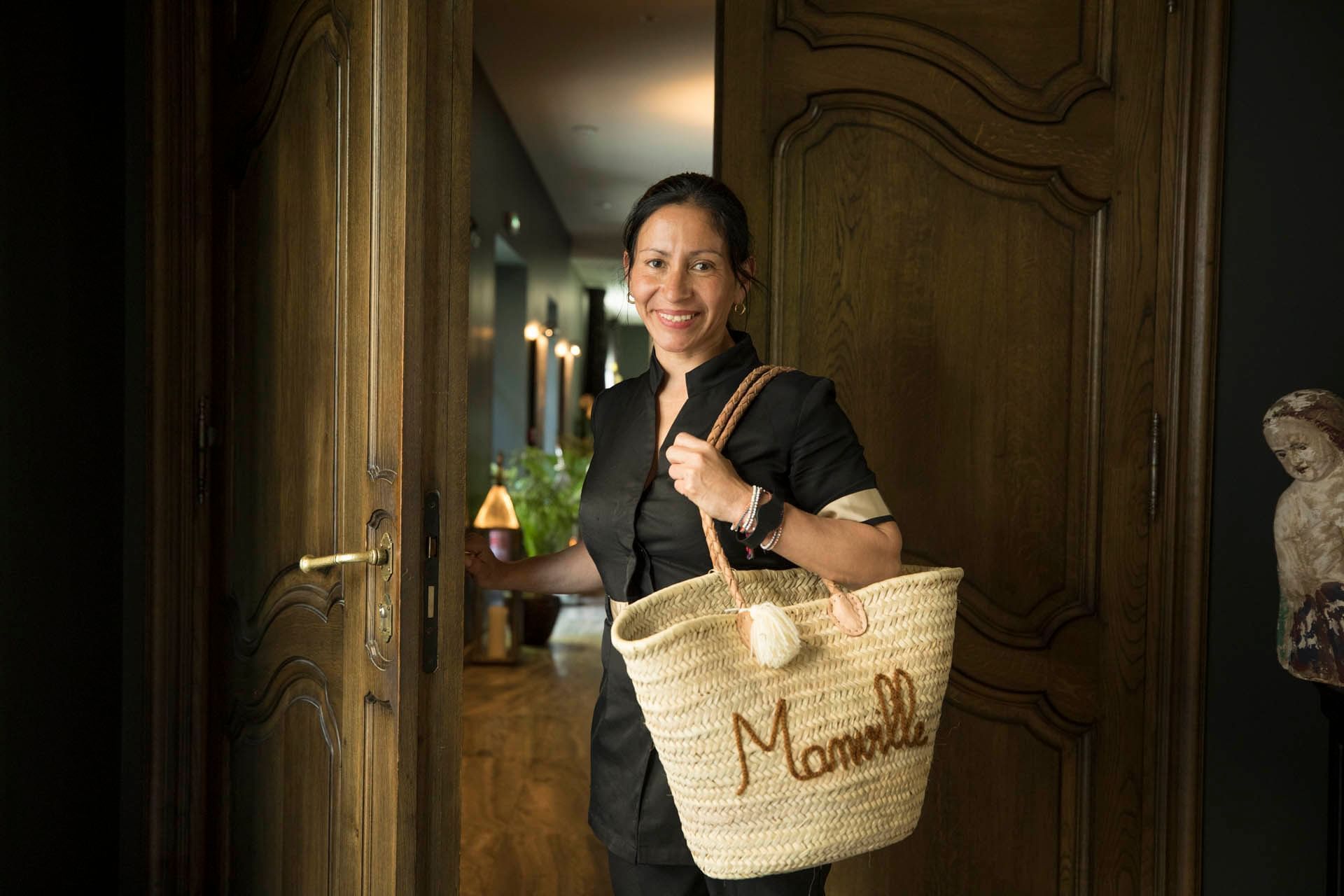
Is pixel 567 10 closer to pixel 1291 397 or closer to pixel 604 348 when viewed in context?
pixel 1291 397

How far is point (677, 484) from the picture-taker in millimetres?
1361

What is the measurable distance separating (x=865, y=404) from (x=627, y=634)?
1.11 metres

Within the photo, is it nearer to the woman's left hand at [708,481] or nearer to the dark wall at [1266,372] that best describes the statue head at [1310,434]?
the dark wall at [1266,372]

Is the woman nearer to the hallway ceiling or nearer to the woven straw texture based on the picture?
the woven straw texture

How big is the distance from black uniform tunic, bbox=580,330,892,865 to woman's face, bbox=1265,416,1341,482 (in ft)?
2.69

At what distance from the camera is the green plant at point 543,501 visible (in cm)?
662

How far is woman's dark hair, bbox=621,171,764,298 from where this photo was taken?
1485 millimetres

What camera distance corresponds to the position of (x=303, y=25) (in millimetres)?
1733

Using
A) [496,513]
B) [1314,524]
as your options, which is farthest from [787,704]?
[496,513]

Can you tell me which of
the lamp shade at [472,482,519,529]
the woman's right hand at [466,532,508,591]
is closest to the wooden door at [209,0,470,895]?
the woman's right hand at [466,532,508,591]

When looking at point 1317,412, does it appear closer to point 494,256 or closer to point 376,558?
point 376,558

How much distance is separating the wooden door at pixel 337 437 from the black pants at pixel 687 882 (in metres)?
0.25

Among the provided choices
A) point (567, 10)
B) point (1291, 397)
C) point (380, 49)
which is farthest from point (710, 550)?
point (567, 10)

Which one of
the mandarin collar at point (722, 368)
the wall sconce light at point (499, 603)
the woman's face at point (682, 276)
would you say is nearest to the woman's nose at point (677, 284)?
the woman's face at point (682, 276)
